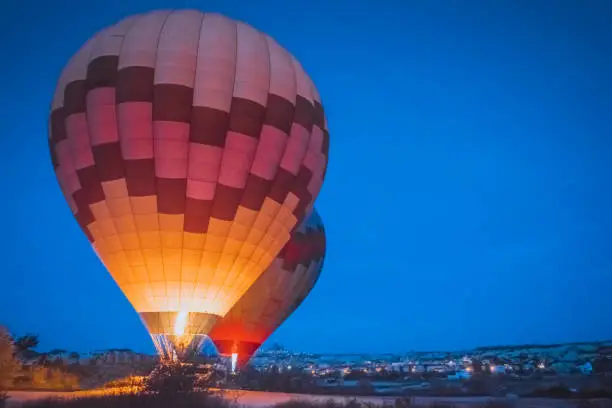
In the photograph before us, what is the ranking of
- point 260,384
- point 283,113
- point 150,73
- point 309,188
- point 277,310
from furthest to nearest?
point 277,310 → point 260,384 → point 309,188 → point 283,113 → point 150,73

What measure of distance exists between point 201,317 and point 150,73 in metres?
6.45

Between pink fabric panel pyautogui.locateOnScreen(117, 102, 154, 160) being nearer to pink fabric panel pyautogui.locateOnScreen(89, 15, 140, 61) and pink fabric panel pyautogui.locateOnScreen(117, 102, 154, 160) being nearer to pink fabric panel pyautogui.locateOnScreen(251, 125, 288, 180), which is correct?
pink fabric panel pyautogui.locateOnScreen(89, 15, 140, 61)

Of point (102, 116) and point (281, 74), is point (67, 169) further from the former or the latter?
point (281, 74)

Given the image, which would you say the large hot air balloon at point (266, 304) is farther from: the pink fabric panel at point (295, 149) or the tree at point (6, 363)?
the pink fabric panel at point (295, 149)

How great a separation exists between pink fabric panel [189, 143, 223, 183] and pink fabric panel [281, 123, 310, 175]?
1.92m

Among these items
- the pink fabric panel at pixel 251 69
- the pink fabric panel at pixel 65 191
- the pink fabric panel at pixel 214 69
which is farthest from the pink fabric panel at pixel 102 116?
the pink fabric panel at pixel 251 69

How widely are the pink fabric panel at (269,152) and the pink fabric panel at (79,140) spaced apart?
14.2ft

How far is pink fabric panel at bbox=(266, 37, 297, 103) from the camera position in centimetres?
1518

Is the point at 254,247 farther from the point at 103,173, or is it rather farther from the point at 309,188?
the point at 103,173

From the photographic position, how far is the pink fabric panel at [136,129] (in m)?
14.1

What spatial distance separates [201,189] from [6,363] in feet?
30.3

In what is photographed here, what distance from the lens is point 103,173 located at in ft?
47.4

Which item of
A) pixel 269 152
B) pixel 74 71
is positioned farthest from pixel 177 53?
pixel 269 152

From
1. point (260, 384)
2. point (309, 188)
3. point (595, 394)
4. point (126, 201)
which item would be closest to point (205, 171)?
point (126, 201)
